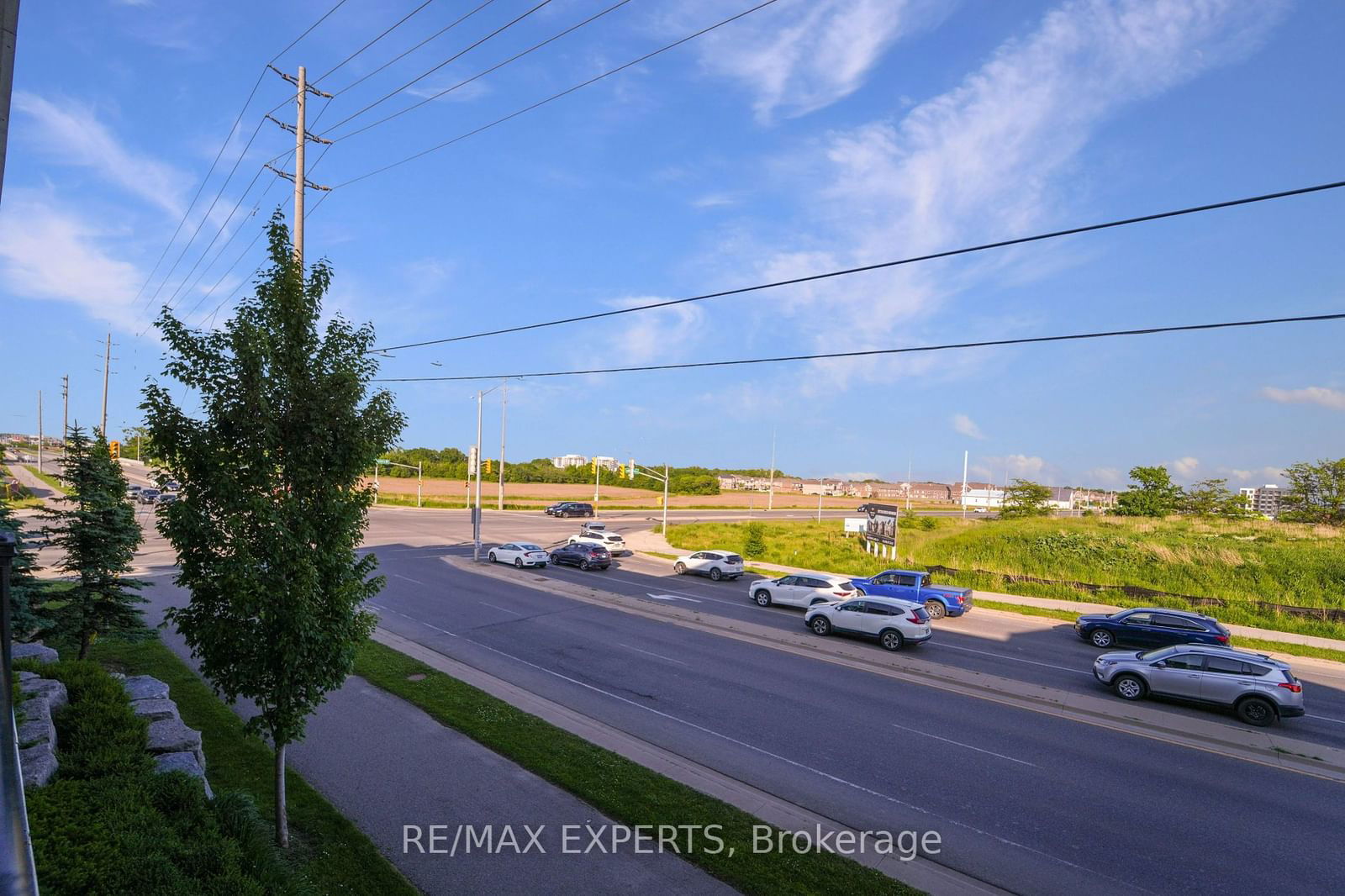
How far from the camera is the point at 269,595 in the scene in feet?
21.8

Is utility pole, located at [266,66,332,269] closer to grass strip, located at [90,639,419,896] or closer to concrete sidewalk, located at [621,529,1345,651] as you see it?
grass strip, located at [90,639,419,896]

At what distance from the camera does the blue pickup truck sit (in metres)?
26.0

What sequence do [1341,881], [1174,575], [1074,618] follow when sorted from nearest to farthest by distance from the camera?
[1341,881] < [1074,618] < [1174,575]

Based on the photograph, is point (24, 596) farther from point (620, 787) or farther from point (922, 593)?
point (922, 593)

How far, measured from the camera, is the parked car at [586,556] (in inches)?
1352

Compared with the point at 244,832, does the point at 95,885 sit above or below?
above

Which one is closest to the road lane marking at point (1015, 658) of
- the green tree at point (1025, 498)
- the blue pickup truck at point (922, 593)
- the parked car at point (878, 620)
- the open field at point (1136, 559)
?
the parked car at point (878, 620)

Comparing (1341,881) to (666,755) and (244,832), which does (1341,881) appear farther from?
(244,832)

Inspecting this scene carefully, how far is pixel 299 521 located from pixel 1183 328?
13.2 meters

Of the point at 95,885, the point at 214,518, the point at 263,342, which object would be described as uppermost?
the point at 263,342

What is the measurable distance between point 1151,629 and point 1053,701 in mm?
8531

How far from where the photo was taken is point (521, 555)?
33500mm

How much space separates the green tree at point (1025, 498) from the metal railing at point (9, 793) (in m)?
72.7

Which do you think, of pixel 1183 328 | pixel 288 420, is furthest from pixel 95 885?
pixel 1183 328
